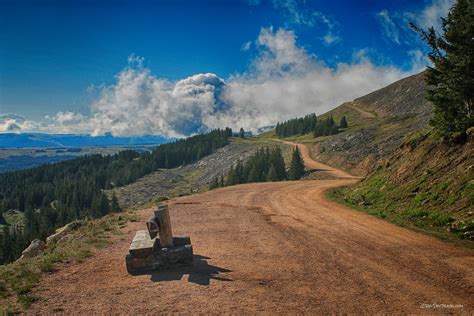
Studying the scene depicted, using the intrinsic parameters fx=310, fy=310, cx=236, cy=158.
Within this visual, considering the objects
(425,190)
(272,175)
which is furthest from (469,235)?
(272,175)

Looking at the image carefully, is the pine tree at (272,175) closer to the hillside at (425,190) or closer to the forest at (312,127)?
the hillside at (425,190)

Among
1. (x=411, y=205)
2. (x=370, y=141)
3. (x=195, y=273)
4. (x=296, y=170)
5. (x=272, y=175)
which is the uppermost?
(x=370, y=141)

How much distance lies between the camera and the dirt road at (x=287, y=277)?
9.94 m

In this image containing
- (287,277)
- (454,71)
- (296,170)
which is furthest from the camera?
(296,170)

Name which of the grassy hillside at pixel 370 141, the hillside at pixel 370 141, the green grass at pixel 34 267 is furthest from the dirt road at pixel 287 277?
the grassy hillside at pixel 370 141

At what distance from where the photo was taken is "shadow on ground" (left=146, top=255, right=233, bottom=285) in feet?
39.5

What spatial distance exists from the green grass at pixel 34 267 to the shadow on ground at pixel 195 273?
428 cm

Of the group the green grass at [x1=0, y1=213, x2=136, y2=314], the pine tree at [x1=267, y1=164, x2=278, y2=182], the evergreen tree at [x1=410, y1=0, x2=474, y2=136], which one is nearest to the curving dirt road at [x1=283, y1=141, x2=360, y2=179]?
the pine tree at [x1=267, y1=164, x2=278, y2=182]

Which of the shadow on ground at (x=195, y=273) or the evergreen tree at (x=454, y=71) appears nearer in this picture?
the shadow on ground at (x=195, y=273)

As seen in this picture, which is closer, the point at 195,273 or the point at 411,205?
the point at 195,273

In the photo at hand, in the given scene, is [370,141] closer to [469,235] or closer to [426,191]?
[426,191]

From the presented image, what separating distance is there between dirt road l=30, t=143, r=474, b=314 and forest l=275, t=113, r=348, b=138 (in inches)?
4640

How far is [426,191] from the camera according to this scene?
22.5 m

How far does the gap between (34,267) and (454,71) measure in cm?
2817
